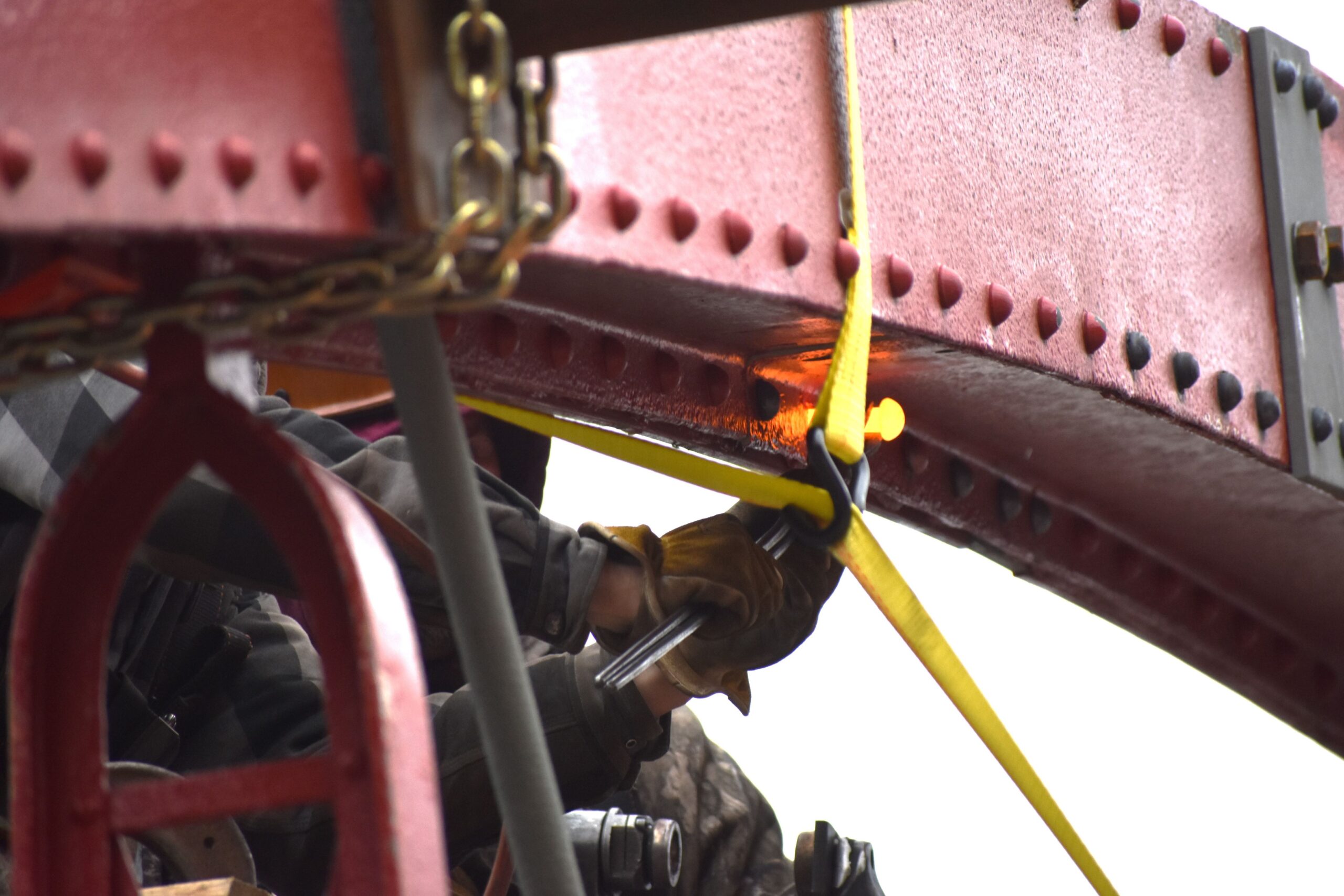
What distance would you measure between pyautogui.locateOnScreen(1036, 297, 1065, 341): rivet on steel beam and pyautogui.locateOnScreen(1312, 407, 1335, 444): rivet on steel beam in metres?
0.56

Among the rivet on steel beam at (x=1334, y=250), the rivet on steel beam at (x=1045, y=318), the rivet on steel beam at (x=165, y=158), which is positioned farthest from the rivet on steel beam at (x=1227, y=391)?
the rivet on steel beam at (x=165, y=158)

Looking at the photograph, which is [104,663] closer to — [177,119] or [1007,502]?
A: [177,119]

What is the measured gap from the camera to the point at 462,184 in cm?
95

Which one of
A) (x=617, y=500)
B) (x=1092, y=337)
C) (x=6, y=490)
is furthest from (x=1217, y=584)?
(x=6, y=490)

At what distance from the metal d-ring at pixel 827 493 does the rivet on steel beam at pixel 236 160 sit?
70 centimetres

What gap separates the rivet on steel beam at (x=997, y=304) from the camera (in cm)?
167

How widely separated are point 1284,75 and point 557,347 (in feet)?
3.75

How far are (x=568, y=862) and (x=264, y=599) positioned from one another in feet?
5.46

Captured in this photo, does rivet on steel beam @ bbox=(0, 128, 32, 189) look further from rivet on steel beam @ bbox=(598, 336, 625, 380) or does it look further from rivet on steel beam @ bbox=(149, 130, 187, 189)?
rivet on steel beam @ bbox=(598, 336, 625, 380)

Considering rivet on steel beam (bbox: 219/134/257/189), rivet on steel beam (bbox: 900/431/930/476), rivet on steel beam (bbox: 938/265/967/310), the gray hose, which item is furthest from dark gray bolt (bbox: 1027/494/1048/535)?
rivet on steel beam (bbox: 219/134/257/189)

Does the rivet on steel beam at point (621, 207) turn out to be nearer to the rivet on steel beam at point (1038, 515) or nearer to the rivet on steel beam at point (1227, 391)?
the rivet on steel beam at point (1227, 391)

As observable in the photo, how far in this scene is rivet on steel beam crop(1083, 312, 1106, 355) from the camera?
179 cm

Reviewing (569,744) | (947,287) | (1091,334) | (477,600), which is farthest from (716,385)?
(477,600)

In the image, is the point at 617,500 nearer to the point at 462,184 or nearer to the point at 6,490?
the point at 6,490
